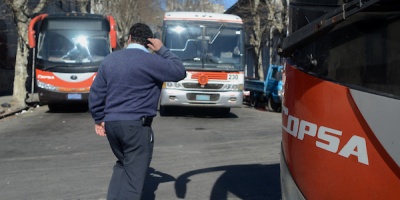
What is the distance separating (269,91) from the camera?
2094cm

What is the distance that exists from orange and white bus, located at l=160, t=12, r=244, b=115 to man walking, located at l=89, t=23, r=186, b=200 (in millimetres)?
10583

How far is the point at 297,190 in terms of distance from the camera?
9.60 feet

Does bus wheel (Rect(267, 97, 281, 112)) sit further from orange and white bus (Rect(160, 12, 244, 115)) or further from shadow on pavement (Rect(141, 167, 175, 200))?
shadow on pavement (Rect(141, 167, 175, 200))

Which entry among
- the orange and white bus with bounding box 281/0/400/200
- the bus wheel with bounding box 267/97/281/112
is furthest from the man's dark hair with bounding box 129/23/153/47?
the bus wheel with bounding box 267/97/281/112

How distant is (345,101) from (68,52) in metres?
15.3

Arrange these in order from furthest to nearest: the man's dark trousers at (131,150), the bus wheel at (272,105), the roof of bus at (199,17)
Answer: the bus wheel at (272,105) < the roof of bus at (199,17) < the man's dark trousers at (131,150)

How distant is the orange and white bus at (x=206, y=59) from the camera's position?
50.5 feet

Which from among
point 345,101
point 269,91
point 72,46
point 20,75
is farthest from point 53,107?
point 345,101

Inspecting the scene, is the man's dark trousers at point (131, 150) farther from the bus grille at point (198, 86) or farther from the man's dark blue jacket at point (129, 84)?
the bus grille at point (198, 86)

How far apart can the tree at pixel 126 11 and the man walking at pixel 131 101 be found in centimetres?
3435

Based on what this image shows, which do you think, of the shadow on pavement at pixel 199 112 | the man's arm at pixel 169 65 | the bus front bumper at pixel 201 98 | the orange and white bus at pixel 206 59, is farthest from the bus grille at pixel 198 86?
the man's arm at pixel 169 65

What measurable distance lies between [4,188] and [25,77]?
41.9 feet

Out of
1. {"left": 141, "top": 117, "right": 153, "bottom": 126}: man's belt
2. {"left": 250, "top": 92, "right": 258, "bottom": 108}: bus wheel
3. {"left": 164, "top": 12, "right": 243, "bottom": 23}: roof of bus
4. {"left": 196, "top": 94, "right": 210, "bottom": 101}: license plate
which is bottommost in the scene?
{"left": 250, "top": 92, "right": 258, "bottom": 108}: bus wheel

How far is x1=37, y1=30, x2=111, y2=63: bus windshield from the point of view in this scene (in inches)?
663
